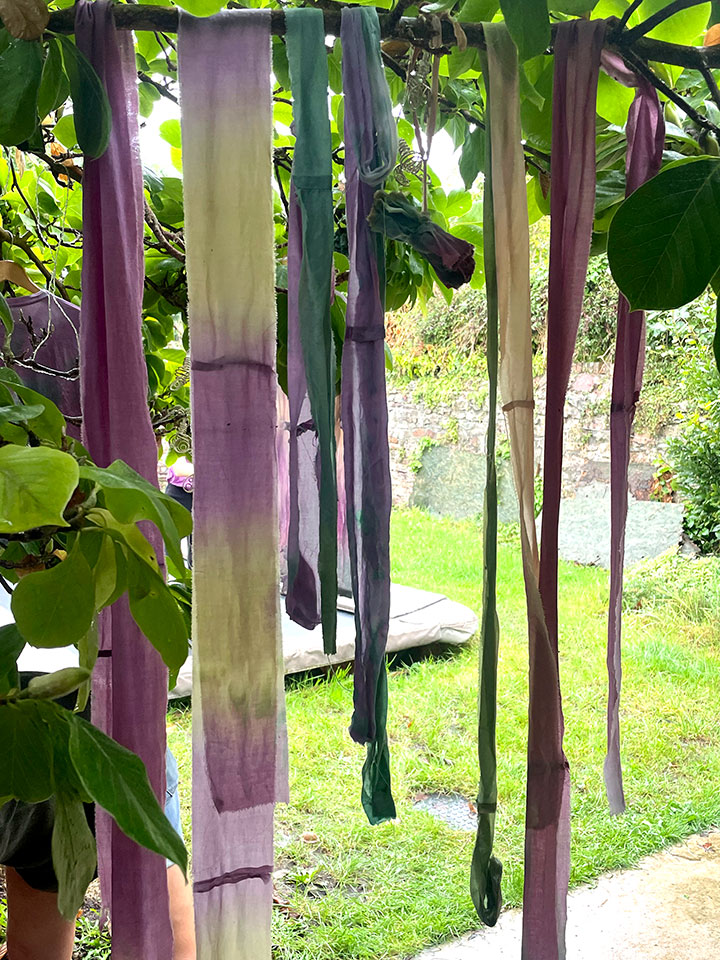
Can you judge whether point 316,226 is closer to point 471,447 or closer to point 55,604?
point 55,604

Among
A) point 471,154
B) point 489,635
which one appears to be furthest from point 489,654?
point 471,154

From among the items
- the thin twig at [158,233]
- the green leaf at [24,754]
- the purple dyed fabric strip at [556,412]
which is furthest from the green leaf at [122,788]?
the thin twig at [158,233]

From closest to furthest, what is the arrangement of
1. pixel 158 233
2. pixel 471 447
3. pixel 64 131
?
pixel 64 131, pixel 158 233, pixel 471 447

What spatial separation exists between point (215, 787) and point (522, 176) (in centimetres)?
39

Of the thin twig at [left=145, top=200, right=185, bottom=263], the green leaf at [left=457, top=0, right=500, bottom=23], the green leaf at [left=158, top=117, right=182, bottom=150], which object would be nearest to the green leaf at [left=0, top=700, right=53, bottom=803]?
the green leaf at [left=457, top=0, right=500, bottom=23]

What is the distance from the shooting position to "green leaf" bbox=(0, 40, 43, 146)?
0.51 m

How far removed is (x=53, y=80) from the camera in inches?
20.6

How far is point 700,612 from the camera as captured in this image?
3926 mm

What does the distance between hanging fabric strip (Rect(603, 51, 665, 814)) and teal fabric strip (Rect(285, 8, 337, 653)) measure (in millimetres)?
176

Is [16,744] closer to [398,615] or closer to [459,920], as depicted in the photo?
[459,920]

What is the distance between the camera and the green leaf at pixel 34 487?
325 millimetres

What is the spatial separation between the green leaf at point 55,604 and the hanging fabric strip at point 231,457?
108 millimetres

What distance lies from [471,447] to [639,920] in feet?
14.2

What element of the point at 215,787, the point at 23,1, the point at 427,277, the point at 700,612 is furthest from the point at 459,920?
the point at 700,612
